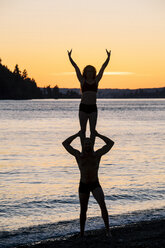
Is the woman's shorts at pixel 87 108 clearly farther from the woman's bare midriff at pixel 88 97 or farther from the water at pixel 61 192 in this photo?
the water at pixel 61 192

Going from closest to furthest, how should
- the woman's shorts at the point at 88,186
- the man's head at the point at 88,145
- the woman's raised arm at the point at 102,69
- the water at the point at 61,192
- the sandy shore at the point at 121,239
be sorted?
the man's head at the point at 88,145 → the woman's shorts at the point at 88,186 → the woman's raised arm at the point at 102,69 → the sandy shore at the point at 121,239 → the water at the point at 61,192

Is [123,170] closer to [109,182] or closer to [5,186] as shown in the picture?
[109,182]

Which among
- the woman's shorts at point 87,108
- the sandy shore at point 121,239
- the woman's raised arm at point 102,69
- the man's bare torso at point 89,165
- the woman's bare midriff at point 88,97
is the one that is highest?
the woman's raised arm at point 102,69

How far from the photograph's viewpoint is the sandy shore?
32.1ft

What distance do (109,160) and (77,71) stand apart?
22.1 m

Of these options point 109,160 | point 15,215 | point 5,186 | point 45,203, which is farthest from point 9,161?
point 15,215

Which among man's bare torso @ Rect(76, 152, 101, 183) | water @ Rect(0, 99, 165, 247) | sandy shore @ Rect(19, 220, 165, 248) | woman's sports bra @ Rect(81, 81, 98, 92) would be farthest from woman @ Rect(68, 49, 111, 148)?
water @ Rect(0, 99, 165, 247)

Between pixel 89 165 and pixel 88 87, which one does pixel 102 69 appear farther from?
pixel 89 165

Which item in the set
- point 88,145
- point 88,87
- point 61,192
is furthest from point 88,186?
point 61,192

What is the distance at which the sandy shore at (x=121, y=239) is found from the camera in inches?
385

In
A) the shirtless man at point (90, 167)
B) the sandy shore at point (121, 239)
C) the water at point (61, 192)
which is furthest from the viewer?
the water at point (61, 192)

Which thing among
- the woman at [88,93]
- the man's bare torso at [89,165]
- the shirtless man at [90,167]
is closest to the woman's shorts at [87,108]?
the woman at [88,93]

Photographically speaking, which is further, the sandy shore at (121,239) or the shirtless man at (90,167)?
the sandy shore at (121,239)

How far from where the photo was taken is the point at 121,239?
10281 mm
